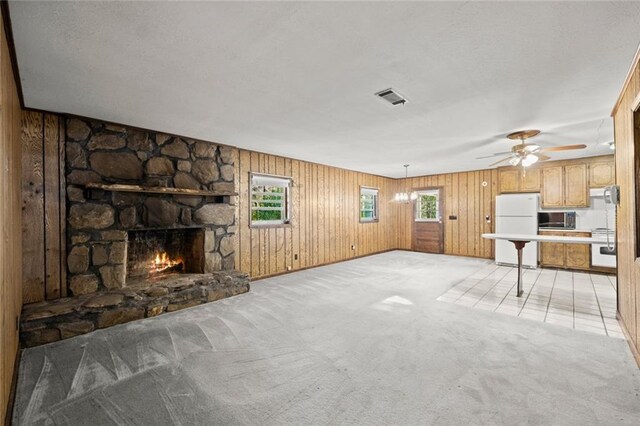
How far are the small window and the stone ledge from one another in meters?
4.51

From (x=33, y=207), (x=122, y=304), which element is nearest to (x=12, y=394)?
(x=122, y=304)

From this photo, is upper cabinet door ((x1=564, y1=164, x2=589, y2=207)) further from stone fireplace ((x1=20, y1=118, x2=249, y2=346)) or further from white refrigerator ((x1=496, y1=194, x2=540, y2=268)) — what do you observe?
stone fireplace ((x1=20, y1=118, x2=249, y2=346))

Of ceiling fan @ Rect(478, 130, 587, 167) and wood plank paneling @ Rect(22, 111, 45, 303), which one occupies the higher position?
ceiling fan @ Rect(478, 130, 587, 167)

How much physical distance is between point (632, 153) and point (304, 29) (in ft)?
9.75

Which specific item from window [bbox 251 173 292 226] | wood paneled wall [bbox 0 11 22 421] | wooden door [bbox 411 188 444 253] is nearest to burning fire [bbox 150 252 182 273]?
window [bbox 251 173 292 226]

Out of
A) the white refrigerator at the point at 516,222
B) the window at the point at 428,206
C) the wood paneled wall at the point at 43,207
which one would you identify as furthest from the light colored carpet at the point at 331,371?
the window at the point at 428,206

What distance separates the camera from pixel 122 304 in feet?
10.8

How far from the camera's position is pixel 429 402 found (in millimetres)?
1878

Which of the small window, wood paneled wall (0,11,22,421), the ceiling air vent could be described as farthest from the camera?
the small window

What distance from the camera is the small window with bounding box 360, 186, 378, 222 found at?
8.09 meters

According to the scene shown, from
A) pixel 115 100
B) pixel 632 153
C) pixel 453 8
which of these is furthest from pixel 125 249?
pixel 632 153

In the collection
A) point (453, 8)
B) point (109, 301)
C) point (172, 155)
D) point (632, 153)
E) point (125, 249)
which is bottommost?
point (109, 301)

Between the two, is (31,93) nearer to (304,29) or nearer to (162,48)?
(162,48)

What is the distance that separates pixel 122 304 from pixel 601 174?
853 centimetres
